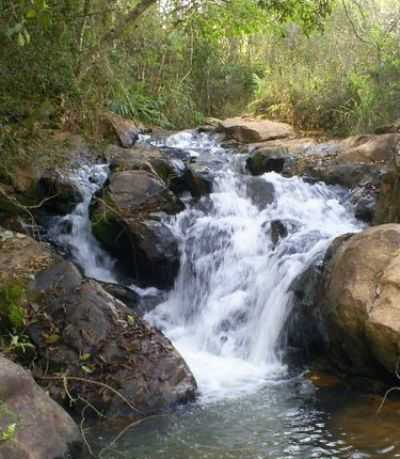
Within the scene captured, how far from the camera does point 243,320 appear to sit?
22.8ft

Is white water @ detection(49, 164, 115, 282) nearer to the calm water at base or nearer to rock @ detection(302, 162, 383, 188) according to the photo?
the calm water at base

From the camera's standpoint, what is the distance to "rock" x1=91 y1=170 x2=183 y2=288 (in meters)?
7.77

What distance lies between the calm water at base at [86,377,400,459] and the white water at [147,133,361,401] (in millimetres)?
407

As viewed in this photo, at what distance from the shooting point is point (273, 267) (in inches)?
284

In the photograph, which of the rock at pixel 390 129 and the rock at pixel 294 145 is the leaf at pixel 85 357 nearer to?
the rock at pixel 294 145

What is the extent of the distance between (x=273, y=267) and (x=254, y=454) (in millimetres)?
3165

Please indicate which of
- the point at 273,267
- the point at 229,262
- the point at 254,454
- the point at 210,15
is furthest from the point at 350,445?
the point at 210,15

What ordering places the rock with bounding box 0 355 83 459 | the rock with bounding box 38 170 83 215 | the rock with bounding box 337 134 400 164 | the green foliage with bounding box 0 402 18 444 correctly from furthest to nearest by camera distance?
the rock with bounding box 337 134 400 164 < the rock with bounding box 38 170 83 215 < the rock with bounding box 0 355 83 459 < the green foliage with bounding box 0 402 18 444

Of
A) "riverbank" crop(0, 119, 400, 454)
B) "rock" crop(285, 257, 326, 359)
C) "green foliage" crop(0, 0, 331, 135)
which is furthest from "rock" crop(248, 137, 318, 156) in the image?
"rock" crop(285, 257, 326, 359)

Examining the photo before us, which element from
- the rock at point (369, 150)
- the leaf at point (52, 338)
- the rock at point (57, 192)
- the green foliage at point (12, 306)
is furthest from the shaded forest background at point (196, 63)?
the leaf at point (52, 338)

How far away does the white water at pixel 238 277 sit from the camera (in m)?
6.37

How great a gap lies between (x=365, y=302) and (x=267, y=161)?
219 inches

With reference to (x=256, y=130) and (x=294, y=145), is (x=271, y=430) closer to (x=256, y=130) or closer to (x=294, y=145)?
(x=294, y=145)

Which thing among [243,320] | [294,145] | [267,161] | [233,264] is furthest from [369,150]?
[243,320]
